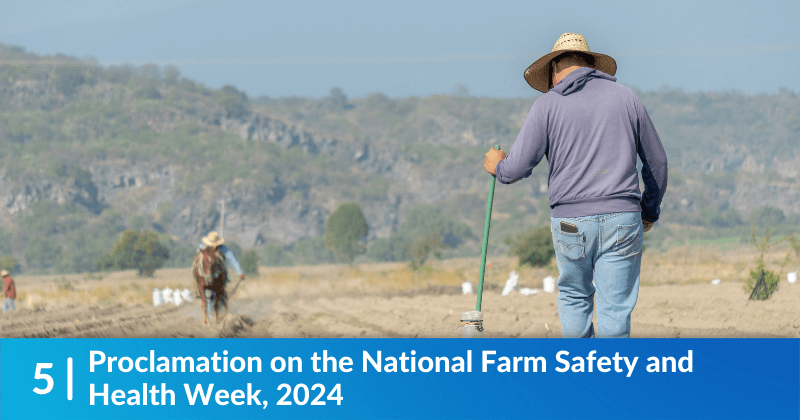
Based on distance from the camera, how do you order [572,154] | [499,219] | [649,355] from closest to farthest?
[649,355] < [572,154] < [499,219]

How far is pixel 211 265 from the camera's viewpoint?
11914mm

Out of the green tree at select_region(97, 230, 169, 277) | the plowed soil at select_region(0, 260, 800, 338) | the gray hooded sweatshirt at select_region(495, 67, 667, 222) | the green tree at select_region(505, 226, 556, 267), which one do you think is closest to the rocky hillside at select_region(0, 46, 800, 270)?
the green tree at select_region(97, 230, 169, 277)

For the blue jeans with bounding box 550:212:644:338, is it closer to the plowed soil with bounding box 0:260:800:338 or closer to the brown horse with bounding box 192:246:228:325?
the plowed soil with bounding box 0:260:800:338

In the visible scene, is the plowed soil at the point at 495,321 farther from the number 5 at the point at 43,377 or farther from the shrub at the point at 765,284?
the number 5 at the point at 43,377

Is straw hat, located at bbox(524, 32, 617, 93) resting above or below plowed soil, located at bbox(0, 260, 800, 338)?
above

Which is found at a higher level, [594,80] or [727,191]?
[594,80]

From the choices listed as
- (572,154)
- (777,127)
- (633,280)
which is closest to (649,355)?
(633,280)

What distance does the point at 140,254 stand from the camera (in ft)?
232

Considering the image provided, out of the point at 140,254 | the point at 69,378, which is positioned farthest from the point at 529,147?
the point at 140,254

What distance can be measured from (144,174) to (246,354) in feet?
469

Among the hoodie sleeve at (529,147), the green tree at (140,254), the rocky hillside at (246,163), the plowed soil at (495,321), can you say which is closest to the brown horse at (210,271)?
the plowed soil at (495,321)

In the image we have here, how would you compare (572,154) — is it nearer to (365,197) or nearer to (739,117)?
(365,197)

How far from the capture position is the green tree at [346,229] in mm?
87688

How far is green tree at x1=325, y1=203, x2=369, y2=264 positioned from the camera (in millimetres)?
87688
